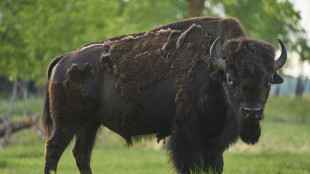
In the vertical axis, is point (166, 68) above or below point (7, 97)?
above

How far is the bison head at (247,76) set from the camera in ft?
17.0

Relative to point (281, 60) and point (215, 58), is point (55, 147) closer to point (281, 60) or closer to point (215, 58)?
point (215, 58)

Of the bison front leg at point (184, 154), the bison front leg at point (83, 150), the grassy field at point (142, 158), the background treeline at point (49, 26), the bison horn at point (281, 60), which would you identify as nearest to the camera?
the bison horn at point (281, 60)

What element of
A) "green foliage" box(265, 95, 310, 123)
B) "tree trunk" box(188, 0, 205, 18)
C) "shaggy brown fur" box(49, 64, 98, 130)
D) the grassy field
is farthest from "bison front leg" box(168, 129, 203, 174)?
"green foliage" box(265, 95, 310, 123)

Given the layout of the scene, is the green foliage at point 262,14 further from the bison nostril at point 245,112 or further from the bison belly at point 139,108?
the bison nostril at point 245,112

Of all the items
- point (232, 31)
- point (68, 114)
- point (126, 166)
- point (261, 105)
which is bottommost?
point (126, 166)

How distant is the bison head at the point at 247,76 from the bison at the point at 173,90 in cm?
1

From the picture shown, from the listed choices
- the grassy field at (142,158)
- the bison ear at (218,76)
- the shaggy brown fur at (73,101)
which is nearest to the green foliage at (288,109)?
the grassy field at (142,158)

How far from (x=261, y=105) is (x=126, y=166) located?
558cm

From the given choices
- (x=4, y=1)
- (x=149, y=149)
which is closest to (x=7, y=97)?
(x=4, y=1)

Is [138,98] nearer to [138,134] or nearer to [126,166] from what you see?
[138,134]

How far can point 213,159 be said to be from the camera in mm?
6043

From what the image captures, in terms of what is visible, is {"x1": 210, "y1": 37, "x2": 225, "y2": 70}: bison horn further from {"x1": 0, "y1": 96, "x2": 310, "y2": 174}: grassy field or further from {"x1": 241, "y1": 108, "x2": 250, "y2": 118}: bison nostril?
{"x1": 0, "y1": 96, "x2": 310, "y2": 174}: grassy field

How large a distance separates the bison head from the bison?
0.01 m
